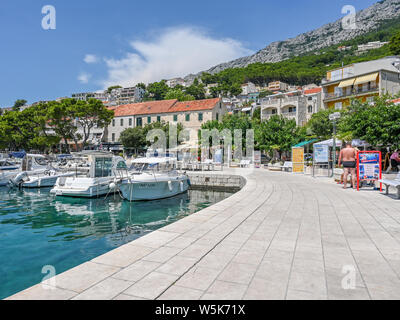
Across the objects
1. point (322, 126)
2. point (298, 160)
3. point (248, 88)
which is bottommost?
point (298, 160)

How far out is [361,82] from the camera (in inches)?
1403

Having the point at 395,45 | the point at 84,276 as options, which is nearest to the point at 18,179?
the point at 84,276

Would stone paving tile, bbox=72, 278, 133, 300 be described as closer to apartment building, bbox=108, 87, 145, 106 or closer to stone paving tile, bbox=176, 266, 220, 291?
stone paving tile, bbox=176, 266, 220, 291

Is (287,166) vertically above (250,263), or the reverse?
(287,166)

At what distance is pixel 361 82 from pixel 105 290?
4147cm

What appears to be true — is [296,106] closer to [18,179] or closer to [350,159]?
[350,159]

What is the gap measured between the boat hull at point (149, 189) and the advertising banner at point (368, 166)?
9381 mm

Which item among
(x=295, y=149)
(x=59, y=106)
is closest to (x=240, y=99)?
(x=59, y=106)

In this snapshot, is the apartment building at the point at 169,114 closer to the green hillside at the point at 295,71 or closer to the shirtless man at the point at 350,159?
the shirtless man at the point at 350,159

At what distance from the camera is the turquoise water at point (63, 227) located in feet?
19.5

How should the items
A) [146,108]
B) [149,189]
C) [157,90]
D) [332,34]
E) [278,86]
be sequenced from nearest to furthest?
[149,189] → [146,108] → [278,86] → [157,90] → [332,34]
